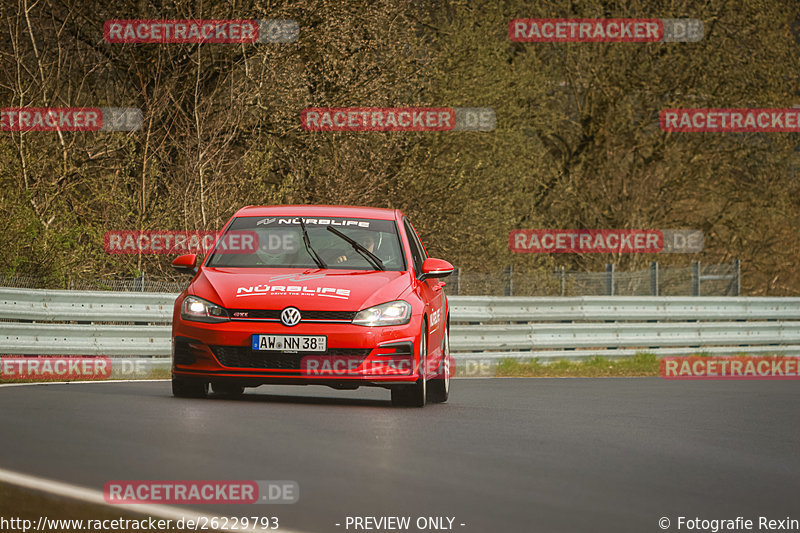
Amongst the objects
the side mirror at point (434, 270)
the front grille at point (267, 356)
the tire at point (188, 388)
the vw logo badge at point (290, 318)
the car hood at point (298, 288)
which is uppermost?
the side mirror at point (434, 270)

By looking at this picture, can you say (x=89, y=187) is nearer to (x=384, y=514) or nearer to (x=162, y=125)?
(x=162, y=125)

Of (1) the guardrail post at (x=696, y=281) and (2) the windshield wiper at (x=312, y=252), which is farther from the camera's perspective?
(1) the guardrail post at (x=696, y=281)

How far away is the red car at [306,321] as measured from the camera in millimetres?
11086

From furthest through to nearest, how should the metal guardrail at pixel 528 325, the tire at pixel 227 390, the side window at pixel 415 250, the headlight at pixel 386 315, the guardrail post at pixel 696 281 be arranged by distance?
the guardrail post at pixel 696 281 → the metal guardrail at pixel 528 325 → the side window at pixel 415 250 → the tire at pixel 227 390 → the headlight at pixel 386 315

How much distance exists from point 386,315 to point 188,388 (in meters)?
1.79

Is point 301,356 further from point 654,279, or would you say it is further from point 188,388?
point 654,279

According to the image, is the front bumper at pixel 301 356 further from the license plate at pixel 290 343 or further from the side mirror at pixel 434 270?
the side mirror at pixel 434 270

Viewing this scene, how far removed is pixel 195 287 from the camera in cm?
1159

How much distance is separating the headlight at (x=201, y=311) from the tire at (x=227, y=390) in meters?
1.02

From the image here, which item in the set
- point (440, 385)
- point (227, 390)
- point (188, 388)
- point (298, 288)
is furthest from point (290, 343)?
point (440, 385)

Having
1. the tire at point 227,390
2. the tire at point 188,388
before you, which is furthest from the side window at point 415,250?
the tire at point 188,388

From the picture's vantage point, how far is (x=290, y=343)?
36.3ft

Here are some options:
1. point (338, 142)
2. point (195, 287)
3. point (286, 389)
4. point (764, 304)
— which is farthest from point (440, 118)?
point (195, 287)

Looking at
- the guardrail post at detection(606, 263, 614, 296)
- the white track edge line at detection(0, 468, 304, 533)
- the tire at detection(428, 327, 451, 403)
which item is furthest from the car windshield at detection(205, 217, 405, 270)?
the guardrail post at detection(606, 263, 614, 296)
